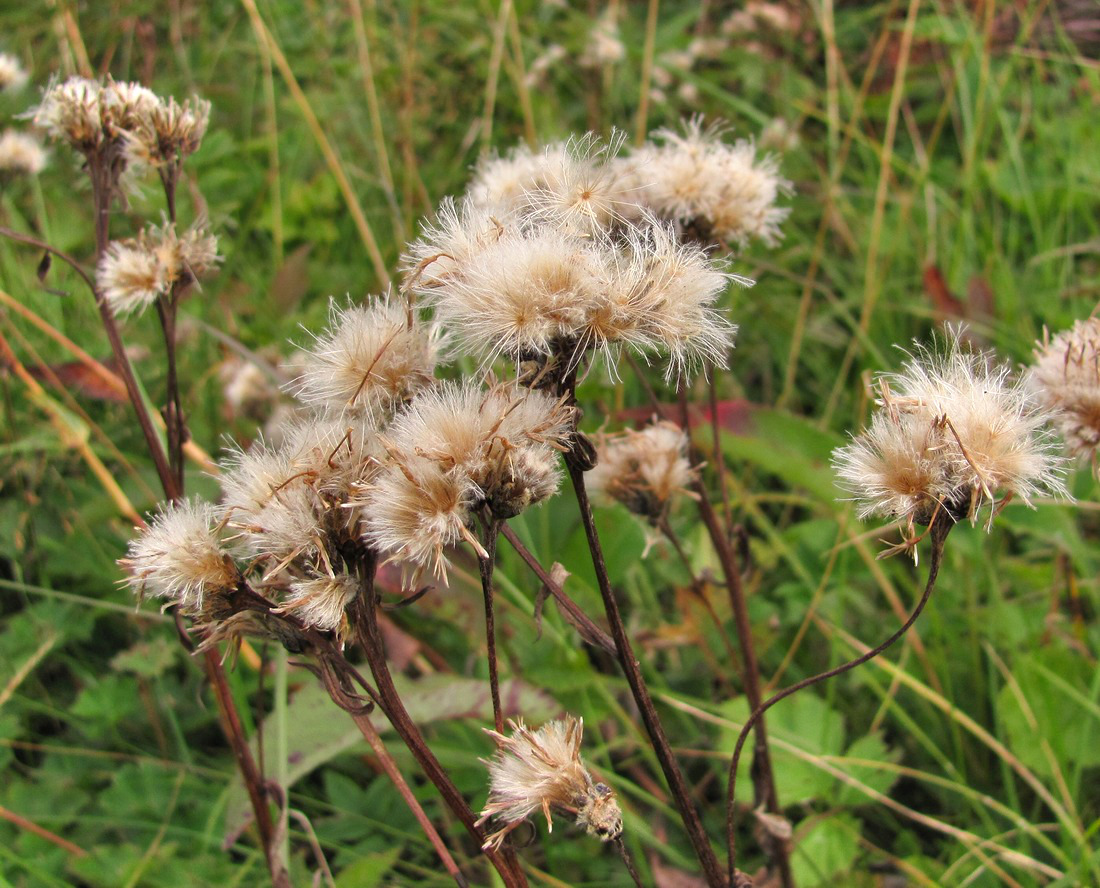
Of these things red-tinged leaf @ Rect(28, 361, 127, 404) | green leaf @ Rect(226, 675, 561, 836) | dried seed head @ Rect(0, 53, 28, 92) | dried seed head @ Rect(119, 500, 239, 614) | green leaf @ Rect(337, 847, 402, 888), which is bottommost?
green leaf @ Rect(337, 847, 402, 888)

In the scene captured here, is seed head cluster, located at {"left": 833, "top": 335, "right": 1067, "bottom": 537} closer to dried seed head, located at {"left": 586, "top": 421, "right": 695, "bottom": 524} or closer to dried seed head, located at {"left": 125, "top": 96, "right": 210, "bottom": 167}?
dried seed head, located at {"left": 586, "top": 421, "right": 695, "bottom": 524}

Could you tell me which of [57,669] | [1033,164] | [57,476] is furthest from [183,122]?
[1033,164]

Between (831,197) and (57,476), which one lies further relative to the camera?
(831,197)

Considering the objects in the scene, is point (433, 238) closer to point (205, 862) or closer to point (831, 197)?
point (205, 862)

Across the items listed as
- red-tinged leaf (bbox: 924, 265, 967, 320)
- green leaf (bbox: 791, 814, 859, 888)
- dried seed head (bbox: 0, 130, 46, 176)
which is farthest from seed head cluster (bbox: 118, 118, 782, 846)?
red-tinged leaf (bbox: 924, 265, 967, 320)

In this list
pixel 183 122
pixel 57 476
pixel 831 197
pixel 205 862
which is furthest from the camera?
pixel 831 197

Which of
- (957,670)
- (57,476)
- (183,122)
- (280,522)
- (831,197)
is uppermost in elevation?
(183,122)
